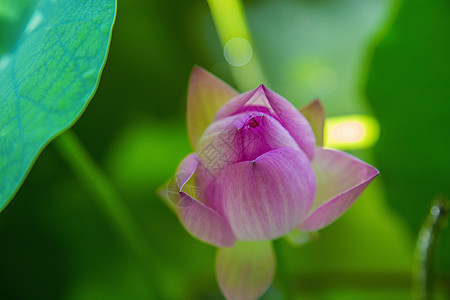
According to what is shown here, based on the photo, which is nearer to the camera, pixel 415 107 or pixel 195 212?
pixel 195 212

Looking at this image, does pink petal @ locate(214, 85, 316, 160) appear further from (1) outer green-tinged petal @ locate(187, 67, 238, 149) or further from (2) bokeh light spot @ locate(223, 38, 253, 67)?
(2) bokeh light spot @ locate(223, 38, 253, 67)

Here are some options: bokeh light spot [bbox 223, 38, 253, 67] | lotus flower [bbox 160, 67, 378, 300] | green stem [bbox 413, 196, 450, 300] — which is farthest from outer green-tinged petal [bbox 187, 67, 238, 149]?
bokeh light spot [bbox 223, 38, 253, 67]

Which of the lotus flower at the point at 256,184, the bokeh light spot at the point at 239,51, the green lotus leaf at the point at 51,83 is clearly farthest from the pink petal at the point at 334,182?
the bokeh light spot at the point at 239,51

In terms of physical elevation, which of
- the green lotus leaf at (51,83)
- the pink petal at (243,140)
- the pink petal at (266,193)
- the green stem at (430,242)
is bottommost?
the green stem at (430,242)

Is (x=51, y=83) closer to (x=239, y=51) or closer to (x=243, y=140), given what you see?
(x=243, y=140)

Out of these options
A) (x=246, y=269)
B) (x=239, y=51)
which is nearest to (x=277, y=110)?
(x=246, y=269)

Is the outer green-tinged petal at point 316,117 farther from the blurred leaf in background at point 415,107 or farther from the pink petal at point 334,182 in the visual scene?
the blurred leaf in background at point 415,107

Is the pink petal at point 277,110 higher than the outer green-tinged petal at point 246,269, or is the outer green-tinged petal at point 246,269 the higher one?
the pink petal at point 277,110
